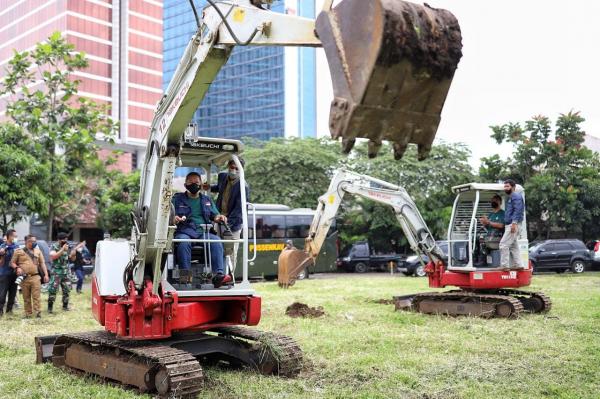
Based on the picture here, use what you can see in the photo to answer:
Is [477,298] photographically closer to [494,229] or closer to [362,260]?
[494,229]

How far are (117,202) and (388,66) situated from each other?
80.2ft

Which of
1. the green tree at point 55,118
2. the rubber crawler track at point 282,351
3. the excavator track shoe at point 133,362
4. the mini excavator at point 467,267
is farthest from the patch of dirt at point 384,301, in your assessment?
the green tree at point 55,118

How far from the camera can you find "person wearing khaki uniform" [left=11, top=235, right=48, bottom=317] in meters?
12.9

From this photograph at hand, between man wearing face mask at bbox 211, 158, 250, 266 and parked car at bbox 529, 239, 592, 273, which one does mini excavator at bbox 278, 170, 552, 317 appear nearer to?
man wearing face mask at bbox 211, 158, 250, 266

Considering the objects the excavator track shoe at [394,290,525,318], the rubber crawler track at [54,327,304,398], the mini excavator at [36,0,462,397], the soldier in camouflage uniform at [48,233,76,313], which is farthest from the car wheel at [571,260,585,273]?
the mini excavator at [36,0,462,397]

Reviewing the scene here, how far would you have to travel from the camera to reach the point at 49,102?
76.5 ft

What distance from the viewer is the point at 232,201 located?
743 centimetres

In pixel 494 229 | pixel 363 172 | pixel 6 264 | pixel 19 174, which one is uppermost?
pixel 363 172

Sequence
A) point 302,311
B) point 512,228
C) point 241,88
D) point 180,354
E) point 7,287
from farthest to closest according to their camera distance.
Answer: point 241,88
point 7,287
point 302,311
point 512,228
point 180,354

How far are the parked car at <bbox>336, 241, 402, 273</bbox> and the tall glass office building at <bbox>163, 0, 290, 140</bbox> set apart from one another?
214ft

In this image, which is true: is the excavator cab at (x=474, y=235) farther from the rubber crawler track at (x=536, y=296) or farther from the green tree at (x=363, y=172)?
the green tree at (x=363, y=172)

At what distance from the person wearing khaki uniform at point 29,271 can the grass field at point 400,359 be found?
462 mm

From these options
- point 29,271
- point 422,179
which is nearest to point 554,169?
point 422,179

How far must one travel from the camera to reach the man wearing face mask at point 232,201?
7.41m
